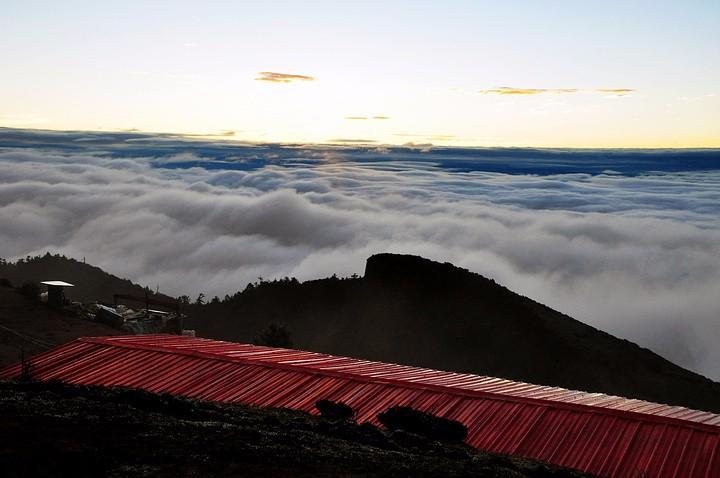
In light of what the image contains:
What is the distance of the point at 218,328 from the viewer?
59.6 m

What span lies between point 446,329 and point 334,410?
35.6m

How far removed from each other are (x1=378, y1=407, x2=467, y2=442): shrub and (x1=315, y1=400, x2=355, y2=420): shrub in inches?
43.5

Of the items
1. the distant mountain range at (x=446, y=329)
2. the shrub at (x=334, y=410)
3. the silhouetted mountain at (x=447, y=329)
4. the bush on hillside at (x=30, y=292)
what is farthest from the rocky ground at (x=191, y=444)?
the bush on hillside at (x=30, y=292)

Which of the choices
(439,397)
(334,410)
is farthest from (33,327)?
(439,397)

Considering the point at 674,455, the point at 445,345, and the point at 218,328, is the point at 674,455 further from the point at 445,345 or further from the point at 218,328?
the point at 218,328

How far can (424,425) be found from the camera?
15070 millimetres

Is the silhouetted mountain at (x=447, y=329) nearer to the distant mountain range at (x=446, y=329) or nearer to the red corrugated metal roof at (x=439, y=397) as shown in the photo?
the distant mountain range at (x=446, y=329)

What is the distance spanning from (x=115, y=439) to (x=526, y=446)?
742cm

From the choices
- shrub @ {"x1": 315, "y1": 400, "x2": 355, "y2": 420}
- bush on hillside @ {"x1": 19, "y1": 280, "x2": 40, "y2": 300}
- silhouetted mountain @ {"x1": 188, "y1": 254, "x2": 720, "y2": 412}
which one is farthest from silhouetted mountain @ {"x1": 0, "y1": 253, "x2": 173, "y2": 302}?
shrub @ {"x1": 315, "y1": 400, "x2": 355, "y2": 420}

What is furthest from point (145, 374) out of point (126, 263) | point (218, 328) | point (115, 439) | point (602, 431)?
point (126, 263)

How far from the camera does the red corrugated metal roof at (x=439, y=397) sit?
594 inches

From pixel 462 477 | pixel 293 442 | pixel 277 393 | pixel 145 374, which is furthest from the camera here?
pixel 145 374

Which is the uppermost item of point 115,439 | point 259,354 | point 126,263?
point 115,439

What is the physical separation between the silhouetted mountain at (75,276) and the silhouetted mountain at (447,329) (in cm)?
1586
